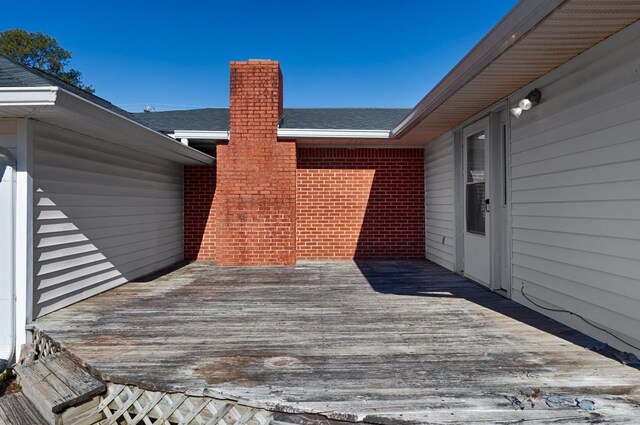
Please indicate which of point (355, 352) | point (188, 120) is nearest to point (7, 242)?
point (355, 352)

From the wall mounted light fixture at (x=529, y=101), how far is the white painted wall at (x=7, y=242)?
16.2 feet

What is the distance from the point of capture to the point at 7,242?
11.6 feet

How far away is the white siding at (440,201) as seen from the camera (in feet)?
22.0

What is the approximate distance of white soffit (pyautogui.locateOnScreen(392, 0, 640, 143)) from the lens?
2643 mm

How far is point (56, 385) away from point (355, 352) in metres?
2.09

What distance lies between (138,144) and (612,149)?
5418 millimetres

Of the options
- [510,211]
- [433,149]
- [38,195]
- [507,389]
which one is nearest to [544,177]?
[510,211]

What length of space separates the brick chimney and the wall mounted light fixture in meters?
4.28

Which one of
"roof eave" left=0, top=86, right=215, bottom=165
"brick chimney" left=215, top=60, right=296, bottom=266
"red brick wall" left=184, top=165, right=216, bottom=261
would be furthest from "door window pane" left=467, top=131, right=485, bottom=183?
"red brick wall" left=184, top=165, right=216, bottom=261

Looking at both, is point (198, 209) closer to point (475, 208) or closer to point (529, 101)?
point (475, 208)

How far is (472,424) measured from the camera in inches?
79.6

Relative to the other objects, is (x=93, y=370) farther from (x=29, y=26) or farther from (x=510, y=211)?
(x=29, y=26)

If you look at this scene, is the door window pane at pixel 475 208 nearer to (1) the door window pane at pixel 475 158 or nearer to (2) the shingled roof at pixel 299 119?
(1) the door window pane at pixel 475 158

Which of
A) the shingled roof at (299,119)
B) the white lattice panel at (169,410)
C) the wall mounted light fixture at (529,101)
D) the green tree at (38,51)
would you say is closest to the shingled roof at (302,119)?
the shingled roof at (299,119)
